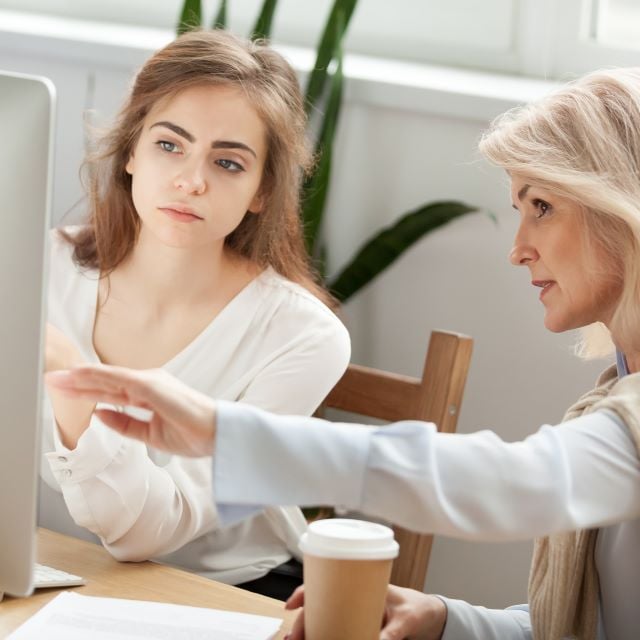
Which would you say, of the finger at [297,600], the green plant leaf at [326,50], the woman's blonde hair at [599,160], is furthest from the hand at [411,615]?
the green plant leaf at [326,50]

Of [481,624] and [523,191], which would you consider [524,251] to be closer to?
[523,191]

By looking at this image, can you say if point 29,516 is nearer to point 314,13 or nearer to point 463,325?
point 463,325

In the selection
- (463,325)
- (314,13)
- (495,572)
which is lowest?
(495,572)

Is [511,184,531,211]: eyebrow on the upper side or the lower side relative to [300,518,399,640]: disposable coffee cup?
upper

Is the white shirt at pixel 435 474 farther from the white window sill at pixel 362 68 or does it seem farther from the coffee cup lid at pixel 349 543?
the white window sill at pixel 362 68

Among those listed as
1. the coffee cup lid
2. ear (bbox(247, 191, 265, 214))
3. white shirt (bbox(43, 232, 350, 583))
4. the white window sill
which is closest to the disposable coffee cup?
the coffee cup lid

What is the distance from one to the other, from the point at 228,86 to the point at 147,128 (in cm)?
14

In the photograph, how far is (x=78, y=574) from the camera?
4.34 ft

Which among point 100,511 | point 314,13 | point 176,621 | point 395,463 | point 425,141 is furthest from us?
point 314,13

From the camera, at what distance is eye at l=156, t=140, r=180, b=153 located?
5.72ft

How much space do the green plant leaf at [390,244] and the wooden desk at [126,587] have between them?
3.25 feet

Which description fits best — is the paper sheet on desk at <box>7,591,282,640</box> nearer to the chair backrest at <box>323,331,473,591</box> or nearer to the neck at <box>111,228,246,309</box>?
the chair backrest at <box>323,331,473,591</box>

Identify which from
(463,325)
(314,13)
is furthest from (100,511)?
(314,13)

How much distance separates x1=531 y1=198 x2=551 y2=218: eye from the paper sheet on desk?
52 centimetres
